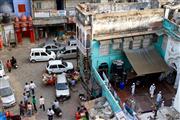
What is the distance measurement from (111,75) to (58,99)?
5117 mm

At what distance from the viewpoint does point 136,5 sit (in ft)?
88.7

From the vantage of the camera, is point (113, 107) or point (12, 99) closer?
point (113, 107)

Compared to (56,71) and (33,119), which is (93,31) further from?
(33,119)

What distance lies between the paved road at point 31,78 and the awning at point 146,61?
5302mm

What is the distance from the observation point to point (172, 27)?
81.3 ft

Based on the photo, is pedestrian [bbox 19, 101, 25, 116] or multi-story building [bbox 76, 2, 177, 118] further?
multi-story building [bbox 76, 2, 177, 118]

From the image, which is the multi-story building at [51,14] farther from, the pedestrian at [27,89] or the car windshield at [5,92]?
the car windshield at [5,92]

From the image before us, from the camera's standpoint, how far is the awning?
2520cm

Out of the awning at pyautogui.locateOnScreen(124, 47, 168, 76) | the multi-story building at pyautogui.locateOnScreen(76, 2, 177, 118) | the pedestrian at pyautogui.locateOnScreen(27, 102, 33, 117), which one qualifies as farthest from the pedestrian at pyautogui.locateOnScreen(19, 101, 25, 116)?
the awning at pyautogui.locateOnScreen(124, 47, 168, 76)

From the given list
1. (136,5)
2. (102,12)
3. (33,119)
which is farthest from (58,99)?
(136,5)

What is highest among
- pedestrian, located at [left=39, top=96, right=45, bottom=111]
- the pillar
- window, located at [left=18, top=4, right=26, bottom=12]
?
window, located at [left=18, top=4, right=26, bottom=12]

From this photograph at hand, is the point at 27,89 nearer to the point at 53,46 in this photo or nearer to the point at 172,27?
the point at 53,46

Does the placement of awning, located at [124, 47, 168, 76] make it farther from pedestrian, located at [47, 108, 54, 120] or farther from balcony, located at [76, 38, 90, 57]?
pedestrian, located at [47, 108, 54, 120]

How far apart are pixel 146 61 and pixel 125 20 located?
4069mm
